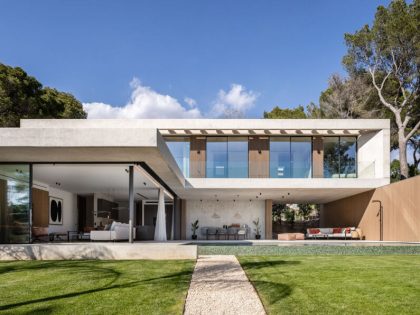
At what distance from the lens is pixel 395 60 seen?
24406 mm

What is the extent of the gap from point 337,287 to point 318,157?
15086 mm

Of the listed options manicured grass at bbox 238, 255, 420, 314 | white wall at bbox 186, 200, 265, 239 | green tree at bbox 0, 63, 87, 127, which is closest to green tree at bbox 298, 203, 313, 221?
white wall at bbox 186, 200, 265, 239

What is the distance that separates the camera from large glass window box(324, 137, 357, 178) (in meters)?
19.9

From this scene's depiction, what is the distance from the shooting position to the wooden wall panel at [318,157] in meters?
19.9

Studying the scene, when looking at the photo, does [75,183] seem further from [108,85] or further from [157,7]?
[108,85]

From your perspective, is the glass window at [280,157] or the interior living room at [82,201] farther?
the glass window at [280,157]

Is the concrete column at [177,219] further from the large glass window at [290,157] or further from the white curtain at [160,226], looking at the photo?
the large glass window at [290,157]

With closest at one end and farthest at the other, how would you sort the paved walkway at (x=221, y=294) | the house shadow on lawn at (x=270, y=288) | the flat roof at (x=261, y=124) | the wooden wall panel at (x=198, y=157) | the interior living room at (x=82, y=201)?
the paved walkway at (x=221, y=294), the house shadow on lawn at (x=270, y=288), the interior living room at (x=82, y=201), the flat roof at (x=261, y=124), the wooden wall panel at (x=198, y=157)

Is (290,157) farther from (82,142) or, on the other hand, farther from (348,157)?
(82,142)

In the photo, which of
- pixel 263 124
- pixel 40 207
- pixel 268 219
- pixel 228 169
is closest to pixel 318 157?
pixel 263 124

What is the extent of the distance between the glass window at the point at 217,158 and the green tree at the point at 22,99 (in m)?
11.2

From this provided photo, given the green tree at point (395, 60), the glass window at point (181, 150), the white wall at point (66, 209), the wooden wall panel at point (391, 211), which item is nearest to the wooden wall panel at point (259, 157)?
the glass window at point (181, 150)

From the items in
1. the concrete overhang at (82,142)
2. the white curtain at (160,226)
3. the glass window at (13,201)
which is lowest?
the white curtain at (160,226)

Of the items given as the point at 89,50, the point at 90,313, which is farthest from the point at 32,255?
the point at 89,50
